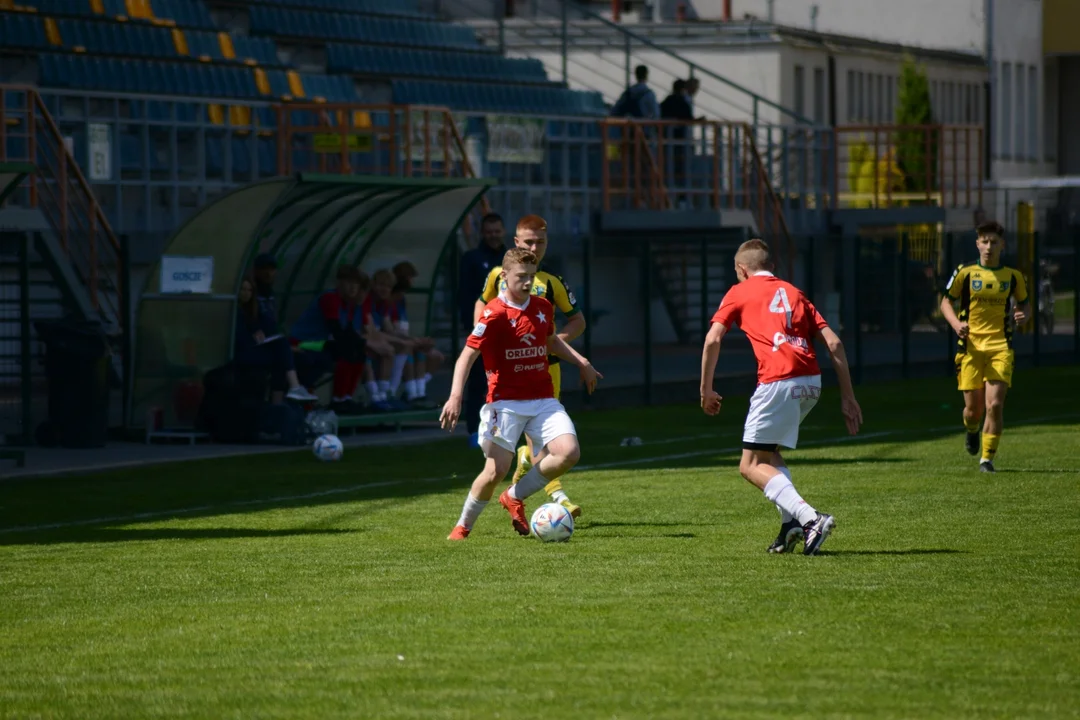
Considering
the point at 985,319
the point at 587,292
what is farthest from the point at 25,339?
the point at 985,319

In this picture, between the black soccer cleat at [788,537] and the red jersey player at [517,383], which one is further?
the red jersey player at [517,383]

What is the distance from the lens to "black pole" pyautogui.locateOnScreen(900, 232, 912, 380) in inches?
1155

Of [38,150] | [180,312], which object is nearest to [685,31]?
[38,150]

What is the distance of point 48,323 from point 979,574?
36.0 ft

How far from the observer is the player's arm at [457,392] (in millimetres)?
10773

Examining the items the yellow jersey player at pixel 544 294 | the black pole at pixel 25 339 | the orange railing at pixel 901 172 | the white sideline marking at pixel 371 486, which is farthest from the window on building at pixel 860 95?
the yellow jersey player at pixel 544 294

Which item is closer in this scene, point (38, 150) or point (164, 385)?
point (164, 385)

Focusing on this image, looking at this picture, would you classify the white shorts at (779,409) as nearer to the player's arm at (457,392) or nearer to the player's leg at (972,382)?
the player's arm at (457,392)

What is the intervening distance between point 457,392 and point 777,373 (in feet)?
5.91

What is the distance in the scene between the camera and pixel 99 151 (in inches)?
967

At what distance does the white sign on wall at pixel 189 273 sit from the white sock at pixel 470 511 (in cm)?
758

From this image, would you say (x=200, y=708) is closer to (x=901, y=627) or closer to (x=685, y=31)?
(x=901, y=627)

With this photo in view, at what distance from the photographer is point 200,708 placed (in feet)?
23.7

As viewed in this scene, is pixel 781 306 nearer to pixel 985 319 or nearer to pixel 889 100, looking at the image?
pixel 985 319
